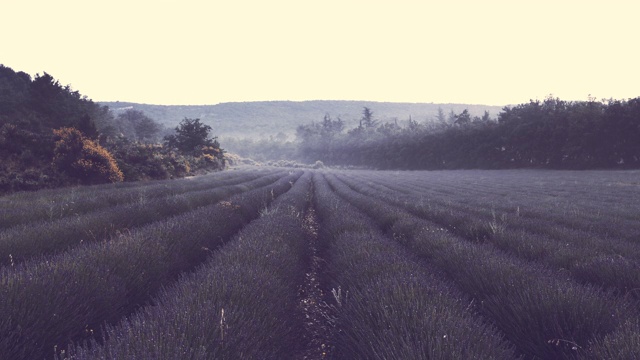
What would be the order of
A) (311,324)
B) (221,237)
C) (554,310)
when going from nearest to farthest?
1. (554,310)
2. (311,324)
3. (221,237)

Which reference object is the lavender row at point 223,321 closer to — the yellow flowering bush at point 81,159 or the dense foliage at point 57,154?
the dense foliage at point 57,154

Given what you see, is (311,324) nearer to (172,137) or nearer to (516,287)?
(516,287)

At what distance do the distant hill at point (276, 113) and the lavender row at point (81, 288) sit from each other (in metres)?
146

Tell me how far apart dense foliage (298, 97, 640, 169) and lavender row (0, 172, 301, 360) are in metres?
34.0

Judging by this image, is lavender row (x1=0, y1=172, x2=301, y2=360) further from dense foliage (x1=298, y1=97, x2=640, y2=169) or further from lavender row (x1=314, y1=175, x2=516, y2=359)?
dense foliage (x1=298, y1=97, x2=640, y2=169)

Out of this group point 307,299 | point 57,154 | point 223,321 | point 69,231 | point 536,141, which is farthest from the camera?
point 536,141

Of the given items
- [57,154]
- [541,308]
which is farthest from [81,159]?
[541,308]

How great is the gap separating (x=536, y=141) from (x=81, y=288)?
38.3m

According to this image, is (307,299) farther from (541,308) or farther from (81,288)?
(541,308)

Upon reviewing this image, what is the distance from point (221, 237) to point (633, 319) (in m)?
4.36

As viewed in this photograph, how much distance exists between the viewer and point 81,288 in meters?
2.14

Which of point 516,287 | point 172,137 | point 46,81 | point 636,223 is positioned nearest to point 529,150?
point 636,223

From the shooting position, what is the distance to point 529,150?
33.1m

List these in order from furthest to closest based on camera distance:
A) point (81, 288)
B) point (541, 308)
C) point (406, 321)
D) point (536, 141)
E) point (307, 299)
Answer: point (536, 141), point (307, 299), point (81, 288), point (541, 308), point (406, 321)
